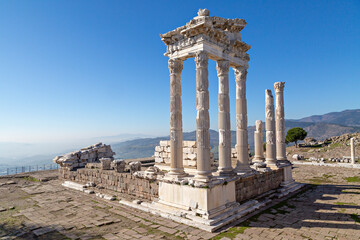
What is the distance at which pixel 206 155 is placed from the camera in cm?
946

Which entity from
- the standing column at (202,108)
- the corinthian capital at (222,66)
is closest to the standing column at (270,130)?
the corinthian capital at (222,66)

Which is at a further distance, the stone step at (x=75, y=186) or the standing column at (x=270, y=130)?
the stone step at (x=75, y=186)

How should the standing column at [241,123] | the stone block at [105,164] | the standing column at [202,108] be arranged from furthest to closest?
the stone block at [105,164], the standing column at [241,123], the standing column at [202,108]

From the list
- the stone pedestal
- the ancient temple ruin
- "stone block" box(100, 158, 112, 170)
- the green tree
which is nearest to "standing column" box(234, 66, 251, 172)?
the ancient temple ruin

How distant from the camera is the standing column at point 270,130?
14656 millimetres

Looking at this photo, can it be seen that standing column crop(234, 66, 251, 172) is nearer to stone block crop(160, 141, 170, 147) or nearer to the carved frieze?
the carved frieze

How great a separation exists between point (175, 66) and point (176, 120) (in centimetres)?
250

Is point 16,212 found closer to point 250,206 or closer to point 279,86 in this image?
point 250,206

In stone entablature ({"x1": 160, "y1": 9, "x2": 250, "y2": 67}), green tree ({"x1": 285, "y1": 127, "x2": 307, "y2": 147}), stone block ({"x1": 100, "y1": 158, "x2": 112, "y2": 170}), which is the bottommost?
stone block ({"x1": 100, "y1": 158, "x2": 112, "y2": 170})

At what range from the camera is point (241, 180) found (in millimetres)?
10938

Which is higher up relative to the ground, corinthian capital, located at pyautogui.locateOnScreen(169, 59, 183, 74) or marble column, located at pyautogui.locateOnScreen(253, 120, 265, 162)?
corinthian capital, located at pyautogui.locateOnScreen(169, 59, 183, 74)

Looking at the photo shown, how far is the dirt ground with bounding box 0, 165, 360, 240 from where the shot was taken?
311 inches

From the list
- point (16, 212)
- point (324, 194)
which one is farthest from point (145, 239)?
point (324, 194)

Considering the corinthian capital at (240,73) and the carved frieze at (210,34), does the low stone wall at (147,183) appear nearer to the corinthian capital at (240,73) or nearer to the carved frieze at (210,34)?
the corinthian capital at (240,73)
